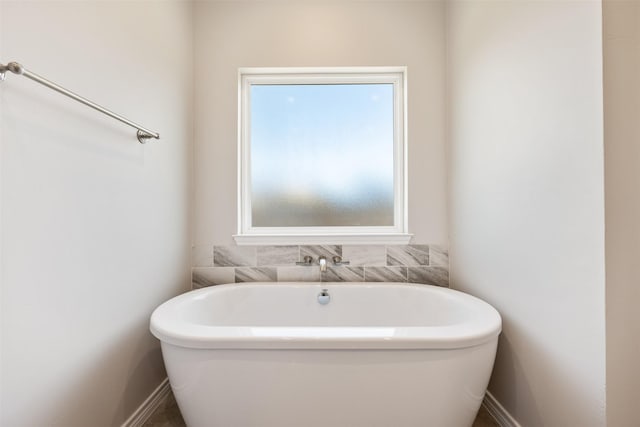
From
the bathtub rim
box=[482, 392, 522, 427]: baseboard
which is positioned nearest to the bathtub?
the bathtub rim

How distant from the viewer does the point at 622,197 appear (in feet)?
2.71

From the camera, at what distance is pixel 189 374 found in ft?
3.26

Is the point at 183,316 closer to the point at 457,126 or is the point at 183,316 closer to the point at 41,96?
the point at 41,96

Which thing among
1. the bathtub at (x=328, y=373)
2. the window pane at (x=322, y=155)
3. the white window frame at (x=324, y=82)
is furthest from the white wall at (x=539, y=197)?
the window pane at (x=322, y=155)

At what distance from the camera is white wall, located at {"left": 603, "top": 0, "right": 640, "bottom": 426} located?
2.71 ft

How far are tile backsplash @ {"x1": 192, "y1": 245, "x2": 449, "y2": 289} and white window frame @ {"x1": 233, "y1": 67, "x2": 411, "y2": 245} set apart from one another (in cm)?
11

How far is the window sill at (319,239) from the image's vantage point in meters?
1.82

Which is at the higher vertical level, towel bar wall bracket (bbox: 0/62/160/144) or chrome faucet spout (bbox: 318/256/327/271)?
towel bar wall bracket (bbox: 0/62/160/144)

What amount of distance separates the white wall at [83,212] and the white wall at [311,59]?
1.00ft

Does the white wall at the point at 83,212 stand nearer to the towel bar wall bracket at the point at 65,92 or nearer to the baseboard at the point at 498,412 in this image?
the towel bar wall bracket at the point at 65,92

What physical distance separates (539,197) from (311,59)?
153cm

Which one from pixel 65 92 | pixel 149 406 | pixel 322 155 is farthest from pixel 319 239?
pixel 65 92

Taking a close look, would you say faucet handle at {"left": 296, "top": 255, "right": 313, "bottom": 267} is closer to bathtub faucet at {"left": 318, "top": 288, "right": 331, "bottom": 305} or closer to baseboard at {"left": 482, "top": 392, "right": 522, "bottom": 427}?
bathtub faucet at {"left": 318, "top": 288, "right": 331, "bottom": 305}

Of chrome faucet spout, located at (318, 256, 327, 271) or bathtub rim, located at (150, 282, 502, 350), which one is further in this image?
chrome faucet spout, located at (318, 256, 327, 271)
